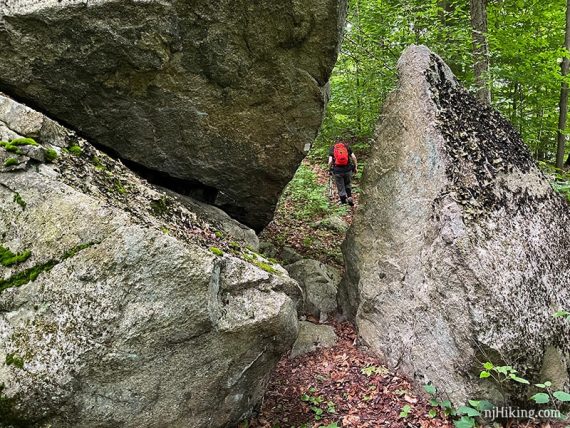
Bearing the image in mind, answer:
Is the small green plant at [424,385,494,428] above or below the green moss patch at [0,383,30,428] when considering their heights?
below

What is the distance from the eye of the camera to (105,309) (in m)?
3.46

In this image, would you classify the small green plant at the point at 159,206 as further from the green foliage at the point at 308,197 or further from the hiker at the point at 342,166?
the hiker at the point at 342,166

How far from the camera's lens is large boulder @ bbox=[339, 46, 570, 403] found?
16.0ft

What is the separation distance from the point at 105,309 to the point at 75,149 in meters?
1.99

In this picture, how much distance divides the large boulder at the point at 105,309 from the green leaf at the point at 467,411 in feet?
7.18

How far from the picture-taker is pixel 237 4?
5.64 metres

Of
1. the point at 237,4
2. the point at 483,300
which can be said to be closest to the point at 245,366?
the point at 483,300

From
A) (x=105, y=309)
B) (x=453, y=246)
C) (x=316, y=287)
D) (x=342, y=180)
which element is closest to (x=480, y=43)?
(x=342, y=180)

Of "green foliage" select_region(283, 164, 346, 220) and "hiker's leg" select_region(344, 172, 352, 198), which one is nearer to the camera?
"green foliage" select_region(283, 164, 346, 220)

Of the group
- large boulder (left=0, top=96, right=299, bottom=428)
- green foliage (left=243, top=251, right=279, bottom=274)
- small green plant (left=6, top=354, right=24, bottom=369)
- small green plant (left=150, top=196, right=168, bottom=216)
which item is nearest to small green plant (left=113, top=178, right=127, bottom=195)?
large boulder (left=0, top=96, right=299, bottom=428)

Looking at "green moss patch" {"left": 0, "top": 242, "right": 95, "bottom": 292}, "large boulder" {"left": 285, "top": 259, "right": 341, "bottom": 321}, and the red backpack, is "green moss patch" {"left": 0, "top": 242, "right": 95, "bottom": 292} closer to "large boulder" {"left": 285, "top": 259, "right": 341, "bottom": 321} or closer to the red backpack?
"large boulder" {"left": 285, "top": 259, "right": 341, "bottom": 321}

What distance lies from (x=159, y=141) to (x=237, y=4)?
2358mm

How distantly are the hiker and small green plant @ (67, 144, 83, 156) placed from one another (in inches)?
320

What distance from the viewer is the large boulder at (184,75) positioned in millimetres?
5363
